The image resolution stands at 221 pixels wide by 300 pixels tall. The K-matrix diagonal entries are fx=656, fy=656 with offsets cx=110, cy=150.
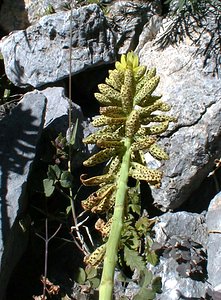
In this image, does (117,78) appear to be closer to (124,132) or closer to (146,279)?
(124,132)

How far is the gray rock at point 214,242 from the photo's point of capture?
2720mm

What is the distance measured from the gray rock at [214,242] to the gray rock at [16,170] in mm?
797

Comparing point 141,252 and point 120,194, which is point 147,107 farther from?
point 141,252

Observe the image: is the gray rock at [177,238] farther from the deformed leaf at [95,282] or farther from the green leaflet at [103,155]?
the green leaflet at [103,155]

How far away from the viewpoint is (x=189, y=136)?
295cm

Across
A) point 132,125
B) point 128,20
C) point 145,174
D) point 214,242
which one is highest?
point 128,20

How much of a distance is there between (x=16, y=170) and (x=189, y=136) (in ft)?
2.61

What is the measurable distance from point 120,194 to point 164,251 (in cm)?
156

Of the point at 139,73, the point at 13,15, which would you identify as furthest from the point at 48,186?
the point at 139,73

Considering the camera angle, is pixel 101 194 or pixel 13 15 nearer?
pixel 101 194

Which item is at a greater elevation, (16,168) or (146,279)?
(16,168)

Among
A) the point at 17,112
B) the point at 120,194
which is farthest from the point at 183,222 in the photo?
the point at 120,194

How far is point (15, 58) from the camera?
10.5 ft

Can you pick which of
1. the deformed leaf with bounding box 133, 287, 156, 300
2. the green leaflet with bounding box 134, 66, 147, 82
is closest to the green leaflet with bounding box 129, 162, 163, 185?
the green leaflet with bounding box 134, 66, 147, 82
